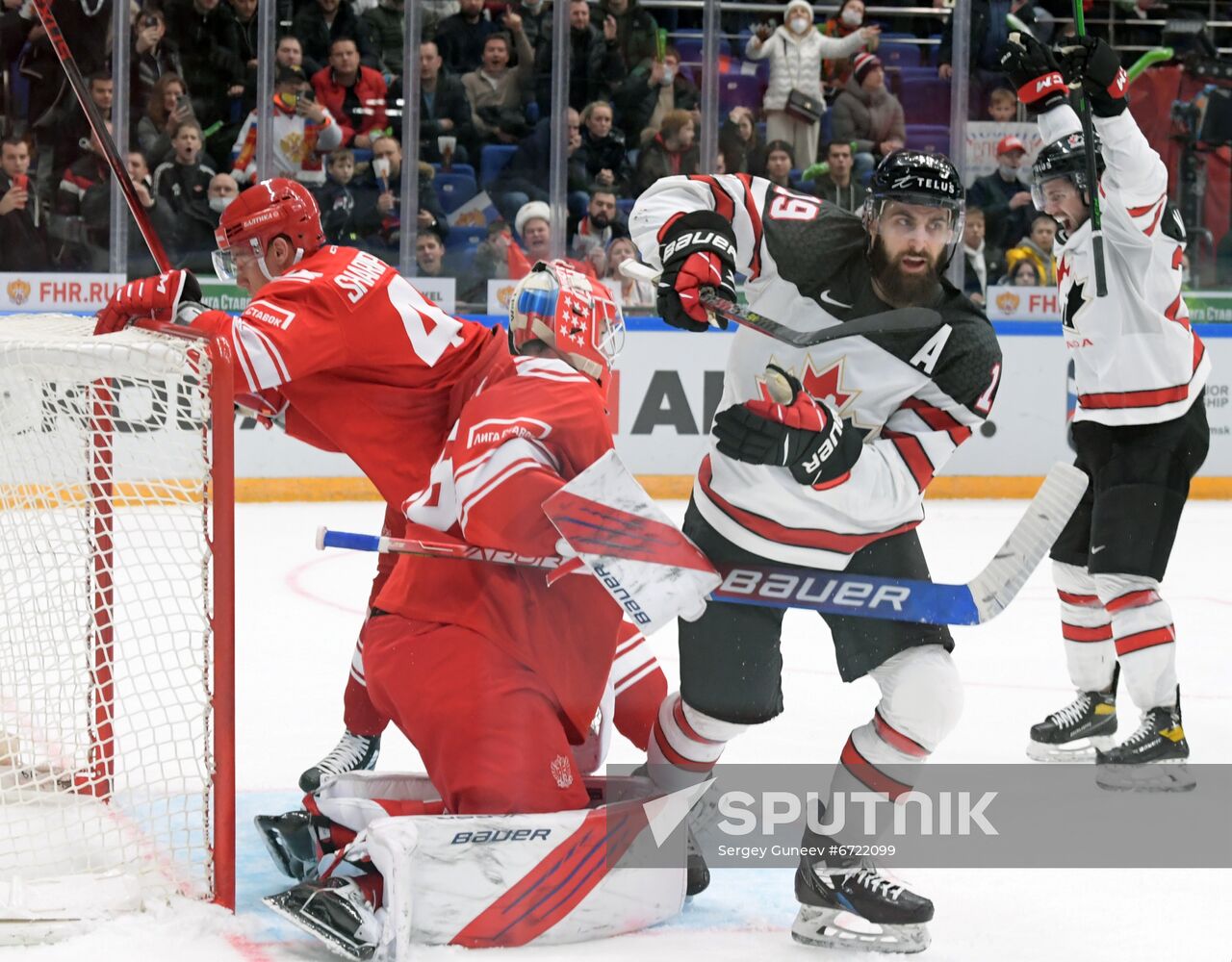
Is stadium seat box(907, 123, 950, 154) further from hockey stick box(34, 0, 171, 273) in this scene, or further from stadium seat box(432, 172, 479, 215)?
hockey stick box(34, 0, 171, 273)

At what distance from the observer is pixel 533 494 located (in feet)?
7.08

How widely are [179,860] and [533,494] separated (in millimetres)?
730

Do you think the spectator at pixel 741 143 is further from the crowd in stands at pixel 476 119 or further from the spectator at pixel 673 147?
the spectator at pixel 673 147

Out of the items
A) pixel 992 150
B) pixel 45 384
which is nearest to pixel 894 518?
pixel 45 384

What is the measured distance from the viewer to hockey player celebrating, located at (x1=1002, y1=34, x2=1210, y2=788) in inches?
123

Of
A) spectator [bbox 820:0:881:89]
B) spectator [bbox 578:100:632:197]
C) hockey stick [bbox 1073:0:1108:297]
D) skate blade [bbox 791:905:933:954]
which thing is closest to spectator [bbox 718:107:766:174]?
spectator [bbox 578:100:632:197]

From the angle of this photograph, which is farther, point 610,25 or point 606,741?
point 610,25

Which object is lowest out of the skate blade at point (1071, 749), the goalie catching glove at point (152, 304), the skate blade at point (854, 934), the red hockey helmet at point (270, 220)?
the skate blade at point (1071, 749)

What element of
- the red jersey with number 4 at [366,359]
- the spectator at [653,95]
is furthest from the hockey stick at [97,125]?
the spectator at [653,95]

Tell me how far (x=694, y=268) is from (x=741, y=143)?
4.93 m

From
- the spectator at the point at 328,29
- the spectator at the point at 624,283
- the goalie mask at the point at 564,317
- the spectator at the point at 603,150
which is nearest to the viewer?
the goalie mask at the point at 564,317

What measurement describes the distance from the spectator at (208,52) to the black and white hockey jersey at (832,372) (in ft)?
14.6

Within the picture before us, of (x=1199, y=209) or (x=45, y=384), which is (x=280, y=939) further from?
(x=1199, y=209)

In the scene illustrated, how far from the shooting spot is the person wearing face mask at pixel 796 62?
705cm
